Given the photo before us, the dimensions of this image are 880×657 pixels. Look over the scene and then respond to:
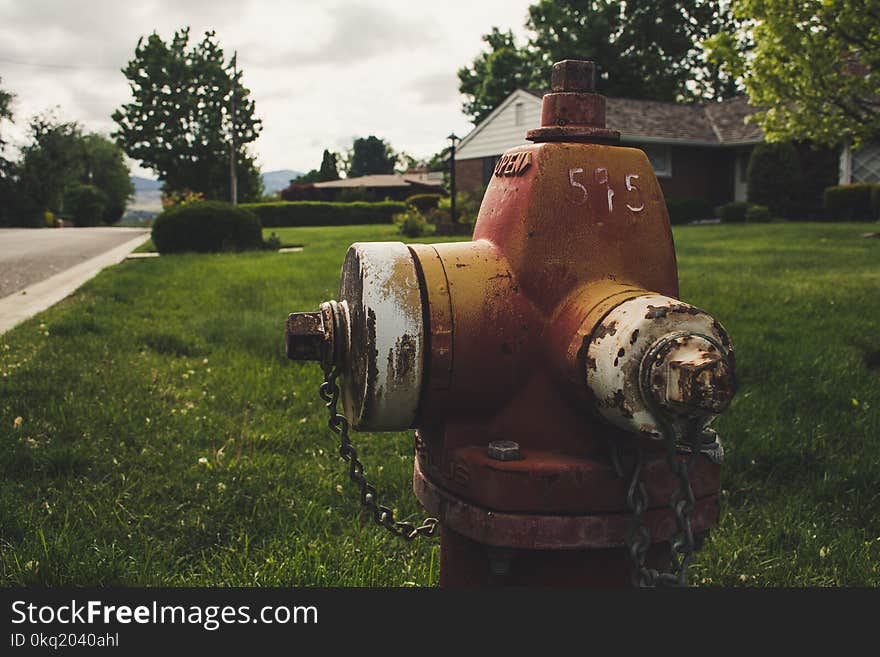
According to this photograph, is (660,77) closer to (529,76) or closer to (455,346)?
(529,76)

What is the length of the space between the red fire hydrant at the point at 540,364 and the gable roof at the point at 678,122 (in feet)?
80.2

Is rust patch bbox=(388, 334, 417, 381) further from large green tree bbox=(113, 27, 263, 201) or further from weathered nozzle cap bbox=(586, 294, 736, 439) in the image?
large green tree bbox=(113, 27, 263, 201)

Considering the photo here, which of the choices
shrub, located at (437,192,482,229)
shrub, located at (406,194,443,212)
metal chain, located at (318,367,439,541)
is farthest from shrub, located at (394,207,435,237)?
metal chain, located at (318,367,439,541)

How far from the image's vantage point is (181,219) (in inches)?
571

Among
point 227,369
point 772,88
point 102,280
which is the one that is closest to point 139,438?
point 227,369

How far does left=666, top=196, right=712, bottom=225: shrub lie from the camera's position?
2498 cm

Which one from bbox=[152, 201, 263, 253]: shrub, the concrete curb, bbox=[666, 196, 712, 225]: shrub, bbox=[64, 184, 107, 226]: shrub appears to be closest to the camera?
the concrete curb

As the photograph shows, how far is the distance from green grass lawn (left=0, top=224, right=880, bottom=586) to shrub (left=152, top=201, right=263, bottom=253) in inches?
349

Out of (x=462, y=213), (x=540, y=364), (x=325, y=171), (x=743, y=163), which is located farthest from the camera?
(x=325, y=171)

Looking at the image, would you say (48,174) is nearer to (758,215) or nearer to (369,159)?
(758,215)

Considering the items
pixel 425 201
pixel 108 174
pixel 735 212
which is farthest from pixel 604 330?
pixel 108 174

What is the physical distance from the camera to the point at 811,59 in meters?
8.06

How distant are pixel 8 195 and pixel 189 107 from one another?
39.3 ft

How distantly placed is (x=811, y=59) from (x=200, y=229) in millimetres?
10621
